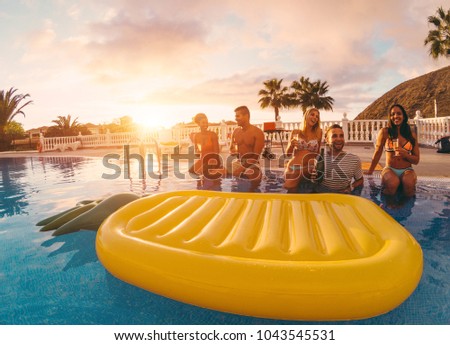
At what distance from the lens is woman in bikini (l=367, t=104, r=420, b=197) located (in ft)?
13.4

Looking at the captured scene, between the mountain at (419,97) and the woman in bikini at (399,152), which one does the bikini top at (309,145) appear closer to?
the woman in bikini at (399,152)

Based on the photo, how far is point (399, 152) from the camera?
407 centimetres

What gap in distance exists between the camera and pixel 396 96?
55.2 meters

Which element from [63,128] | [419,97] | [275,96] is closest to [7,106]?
[63,128]

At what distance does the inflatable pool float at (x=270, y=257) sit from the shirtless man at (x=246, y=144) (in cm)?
244

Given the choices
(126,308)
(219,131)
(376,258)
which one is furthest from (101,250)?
(219,131)

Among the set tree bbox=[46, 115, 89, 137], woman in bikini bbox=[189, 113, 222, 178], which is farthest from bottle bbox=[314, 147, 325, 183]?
tree bbox=[46, 115, 89, 137]

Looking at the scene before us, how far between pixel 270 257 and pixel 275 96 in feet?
102

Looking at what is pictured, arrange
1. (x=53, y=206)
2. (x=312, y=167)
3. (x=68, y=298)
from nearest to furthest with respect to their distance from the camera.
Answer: (x=68, y=298)
(x=312, y=167)
(x=53, y=206)

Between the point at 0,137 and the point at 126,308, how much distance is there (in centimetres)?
2997

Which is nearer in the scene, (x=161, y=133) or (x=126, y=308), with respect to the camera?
(x=126, y=308)

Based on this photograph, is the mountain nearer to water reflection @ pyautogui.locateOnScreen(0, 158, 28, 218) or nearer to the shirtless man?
the shirtless man

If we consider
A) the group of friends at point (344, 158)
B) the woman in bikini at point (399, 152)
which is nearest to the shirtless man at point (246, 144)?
the group of friends at point (344, 158)
